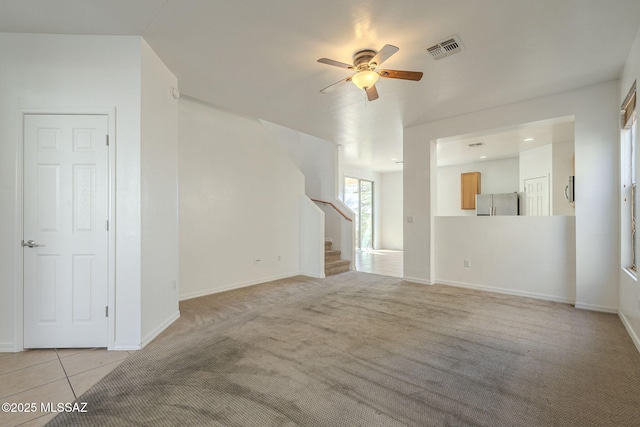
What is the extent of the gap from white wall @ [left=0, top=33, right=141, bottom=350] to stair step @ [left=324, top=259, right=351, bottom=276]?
391 cm

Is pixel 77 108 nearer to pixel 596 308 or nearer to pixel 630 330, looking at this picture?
pixel 630 330

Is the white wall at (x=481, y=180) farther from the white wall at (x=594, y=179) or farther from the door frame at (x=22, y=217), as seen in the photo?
the door frame at (x=22, y=217)

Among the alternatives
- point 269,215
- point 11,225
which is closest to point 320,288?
point 269,215

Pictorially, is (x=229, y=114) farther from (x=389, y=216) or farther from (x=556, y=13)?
(x=389, y=216)

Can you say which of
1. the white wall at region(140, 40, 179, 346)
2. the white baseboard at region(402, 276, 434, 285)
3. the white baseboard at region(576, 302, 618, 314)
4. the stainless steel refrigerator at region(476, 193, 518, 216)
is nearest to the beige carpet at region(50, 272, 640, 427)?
the white baseboard at region(576, 302, 618, 314)

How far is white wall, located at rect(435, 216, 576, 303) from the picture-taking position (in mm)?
4125

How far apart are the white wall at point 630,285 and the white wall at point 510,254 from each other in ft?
2.16

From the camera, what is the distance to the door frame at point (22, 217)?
261cm

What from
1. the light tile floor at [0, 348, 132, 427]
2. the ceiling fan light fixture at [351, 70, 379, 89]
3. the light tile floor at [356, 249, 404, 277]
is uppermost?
the ceiling fan light fixture at [351, 70, 379, 89]

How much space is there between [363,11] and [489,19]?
1094 mm

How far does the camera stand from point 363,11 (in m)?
2.37

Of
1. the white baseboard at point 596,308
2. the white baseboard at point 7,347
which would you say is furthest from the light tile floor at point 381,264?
the white baseboard at point 7,347

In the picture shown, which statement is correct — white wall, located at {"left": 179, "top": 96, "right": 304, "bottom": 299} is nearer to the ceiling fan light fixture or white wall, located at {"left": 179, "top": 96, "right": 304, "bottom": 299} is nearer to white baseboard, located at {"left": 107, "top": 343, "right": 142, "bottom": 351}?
white baseboard, located at {"left": 107, "top": 343, "right": 142, "bottom": 351}

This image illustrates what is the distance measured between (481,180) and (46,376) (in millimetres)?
9665
